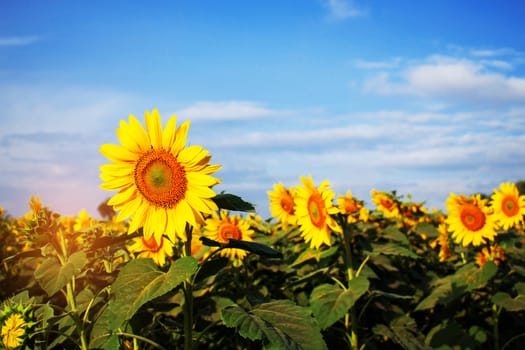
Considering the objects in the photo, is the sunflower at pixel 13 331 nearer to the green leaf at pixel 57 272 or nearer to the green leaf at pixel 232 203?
the green leaf at pixel 57 272

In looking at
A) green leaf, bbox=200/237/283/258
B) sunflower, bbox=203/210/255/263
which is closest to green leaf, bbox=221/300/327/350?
green leaf, bbox=200/237/283/258

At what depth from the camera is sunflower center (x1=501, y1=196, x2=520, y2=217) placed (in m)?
6.45

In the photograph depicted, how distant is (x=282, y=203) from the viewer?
6.17 m

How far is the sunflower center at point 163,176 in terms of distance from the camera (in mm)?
3141

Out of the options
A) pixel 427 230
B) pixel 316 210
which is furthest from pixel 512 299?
pixel 316 210

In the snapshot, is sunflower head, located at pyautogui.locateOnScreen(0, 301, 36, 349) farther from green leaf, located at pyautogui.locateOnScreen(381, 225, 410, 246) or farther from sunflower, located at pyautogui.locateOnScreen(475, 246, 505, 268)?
sunflower, located at pyautogui.locateOnScreen(475, 246, 505, 268)

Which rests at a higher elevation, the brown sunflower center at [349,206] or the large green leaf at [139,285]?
the brown sunflower center at [349,206]

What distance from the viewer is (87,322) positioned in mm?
3617

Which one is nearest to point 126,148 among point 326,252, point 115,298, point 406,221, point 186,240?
point 186,240

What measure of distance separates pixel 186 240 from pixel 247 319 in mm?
541

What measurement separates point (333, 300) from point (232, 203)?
5.07ft

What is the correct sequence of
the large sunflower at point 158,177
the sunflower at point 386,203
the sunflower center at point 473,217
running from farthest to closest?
the sunflower at point 386,203 < the sunflower center at point 473,217 < the large sunflower at point 158,177

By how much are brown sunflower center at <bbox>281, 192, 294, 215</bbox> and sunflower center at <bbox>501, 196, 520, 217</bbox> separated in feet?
7.67

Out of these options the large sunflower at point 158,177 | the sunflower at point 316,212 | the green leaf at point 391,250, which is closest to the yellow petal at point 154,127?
the large sunflower at point 158,177
